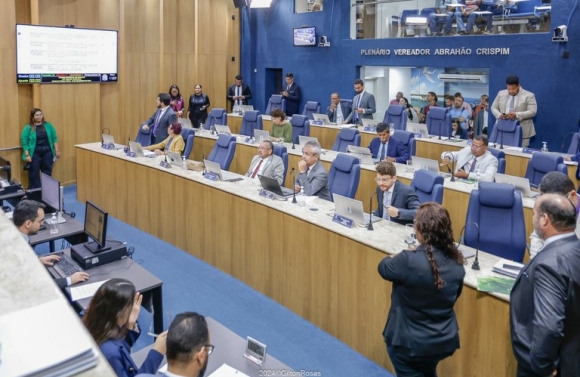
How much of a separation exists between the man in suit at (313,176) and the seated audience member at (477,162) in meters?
1.76

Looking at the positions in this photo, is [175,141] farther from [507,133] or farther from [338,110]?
[507,133]

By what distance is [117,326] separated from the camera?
2.53 meters

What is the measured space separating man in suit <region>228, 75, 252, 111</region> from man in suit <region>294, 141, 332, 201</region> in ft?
26.2

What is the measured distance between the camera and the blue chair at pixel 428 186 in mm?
4879

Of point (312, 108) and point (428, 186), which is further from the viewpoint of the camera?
point (312, 108)

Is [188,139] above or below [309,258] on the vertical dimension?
above

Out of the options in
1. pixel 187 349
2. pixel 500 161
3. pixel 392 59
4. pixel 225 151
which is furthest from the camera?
pixel 392 59

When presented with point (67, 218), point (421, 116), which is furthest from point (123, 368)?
point (421, 116)

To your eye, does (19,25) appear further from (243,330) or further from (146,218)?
(243,330)

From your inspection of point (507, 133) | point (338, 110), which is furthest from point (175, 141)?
point (507, 133)

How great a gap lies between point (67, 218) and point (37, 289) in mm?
3865

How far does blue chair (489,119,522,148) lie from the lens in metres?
8.79

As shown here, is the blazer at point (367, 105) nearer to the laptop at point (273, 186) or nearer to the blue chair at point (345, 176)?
the blue chair at point (345, 176)

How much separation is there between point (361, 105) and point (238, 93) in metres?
3.92
